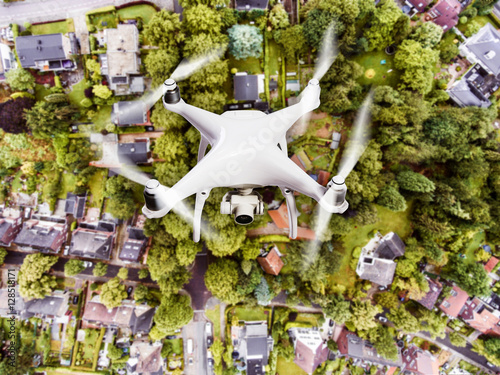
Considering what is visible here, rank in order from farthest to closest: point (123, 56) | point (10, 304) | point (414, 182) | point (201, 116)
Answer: point (10, 304) < point (123, 56) < point (414, 182) < point (201, 116)

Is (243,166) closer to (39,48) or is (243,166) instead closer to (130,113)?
(130,113)

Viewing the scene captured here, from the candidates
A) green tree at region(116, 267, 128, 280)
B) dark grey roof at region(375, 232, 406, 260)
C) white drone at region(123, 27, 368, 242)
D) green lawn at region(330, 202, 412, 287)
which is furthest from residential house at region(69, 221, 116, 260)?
dark grey roof at region(375, 232, 406, 260)

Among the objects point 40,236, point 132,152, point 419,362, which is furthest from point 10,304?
point 419,362

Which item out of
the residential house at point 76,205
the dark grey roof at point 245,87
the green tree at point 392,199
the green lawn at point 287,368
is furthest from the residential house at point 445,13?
the residential house at point 76,205

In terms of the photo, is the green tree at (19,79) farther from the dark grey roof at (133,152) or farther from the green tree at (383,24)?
the green tree at (383,24)

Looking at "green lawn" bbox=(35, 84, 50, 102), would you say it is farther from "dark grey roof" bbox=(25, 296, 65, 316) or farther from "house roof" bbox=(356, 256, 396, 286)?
"house roof" bbox=(356, 256, 396, 286)

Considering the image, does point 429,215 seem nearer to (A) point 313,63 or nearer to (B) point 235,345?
(A) point 313,63

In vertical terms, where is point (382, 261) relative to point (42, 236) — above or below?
below

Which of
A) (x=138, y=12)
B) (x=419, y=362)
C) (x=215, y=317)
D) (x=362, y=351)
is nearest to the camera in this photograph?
(x=138, y=12)
